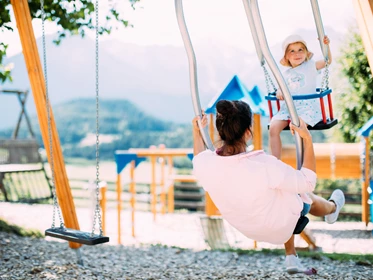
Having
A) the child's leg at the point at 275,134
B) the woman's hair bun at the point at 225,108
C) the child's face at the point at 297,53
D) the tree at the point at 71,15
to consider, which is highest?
the tree at the point at 71,15

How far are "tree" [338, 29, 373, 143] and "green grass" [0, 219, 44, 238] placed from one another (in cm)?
563

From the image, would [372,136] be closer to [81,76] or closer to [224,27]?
[224,27]

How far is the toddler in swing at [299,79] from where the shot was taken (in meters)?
3.20

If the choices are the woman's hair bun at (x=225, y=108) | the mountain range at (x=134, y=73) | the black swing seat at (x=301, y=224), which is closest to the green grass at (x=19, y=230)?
the black swing seat at (x=301, y=224)

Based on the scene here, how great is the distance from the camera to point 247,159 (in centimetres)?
250

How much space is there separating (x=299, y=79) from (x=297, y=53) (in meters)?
0.18

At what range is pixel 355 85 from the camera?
884 cm

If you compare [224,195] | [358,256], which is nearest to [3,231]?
[358,256]

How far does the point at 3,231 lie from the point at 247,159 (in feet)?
15.7

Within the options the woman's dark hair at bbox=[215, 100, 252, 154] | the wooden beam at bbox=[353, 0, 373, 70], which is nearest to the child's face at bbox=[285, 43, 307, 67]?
the wooden beam at bbox=[353, 0, 373, 70]

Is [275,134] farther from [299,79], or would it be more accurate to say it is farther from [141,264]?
[141,264]

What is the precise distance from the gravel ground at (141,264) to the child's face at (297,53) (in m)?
1.82

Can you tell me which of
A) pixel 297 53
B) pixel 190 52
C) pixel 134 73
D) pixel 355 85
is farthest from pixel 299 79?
pixel 134 73

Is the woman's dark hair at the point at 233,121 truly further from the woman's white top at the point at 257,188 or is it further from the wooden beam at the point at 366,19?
the wooden beam at the point at 366,19
